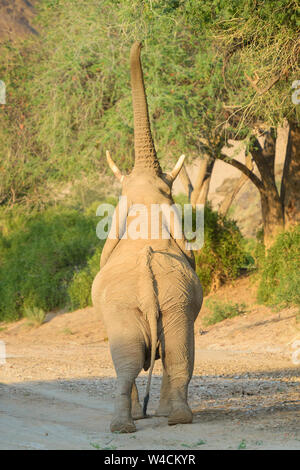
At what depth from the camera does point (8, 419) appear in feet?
21.6

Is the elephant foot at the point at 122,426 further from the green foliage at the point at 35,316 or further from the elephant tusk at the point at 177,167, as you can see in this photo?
the green foliage at the point at 35,316

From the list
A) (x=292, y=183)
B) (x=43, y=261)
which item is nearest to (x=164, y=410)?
(x=292, y=183)

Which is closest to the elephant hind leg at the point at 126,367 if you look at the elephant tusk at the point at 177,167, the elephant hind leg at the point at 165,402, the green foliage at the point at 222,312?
the elephant hind leg at the point at 165,402

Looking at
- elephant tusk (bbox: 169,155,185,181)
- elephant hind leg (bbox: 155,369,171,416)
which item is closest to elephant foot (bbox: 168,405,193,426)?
elephant hind leg (bbox: 155,369,171,416)

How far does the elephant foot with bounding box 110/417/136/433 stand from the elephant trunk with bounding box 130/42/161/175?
100 inches

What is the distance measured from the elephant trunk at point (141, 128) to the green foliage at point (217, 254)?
1004 centimetres

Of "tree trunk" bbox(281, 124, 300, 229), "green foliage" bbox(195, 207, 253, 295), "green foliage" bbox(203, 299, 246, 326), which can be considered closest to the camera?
"green foliage" bbox(203, 299, 246, 326)

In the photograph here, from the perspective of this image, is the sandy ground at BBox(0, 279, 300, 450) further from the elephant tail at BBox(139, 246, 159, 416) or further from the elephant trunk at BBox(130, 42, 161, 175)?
the elephant trunk at BBox(130, 42, 161, 175)

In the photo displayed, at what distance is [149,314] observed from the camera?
640cm

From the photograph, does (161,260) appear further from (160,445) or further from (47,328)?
(47,328)

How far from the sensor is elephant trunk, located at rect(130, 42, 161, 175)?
7.54m

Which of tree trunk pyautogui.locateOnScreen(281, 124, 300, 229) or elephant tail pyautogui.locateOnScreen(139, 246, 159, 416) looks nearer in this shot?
elephant tail pyautogui.locateOnScreen(139, 246, 159, 416)

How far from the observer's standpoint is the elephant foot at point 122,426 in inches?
240

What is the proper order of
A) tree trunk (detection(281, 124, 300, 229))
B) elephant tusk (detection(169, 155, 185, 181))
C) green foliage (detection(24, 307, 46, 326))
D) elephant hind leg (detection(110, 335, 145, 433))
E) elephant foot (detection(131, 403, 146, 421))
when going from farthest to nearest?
1. green foliage (detection(24, 307, 46, 326))
2. tree trunk (detection(281, 124, 300, 229))
3. elephant tusk (detection(169, 155, 185, 181))
4. elephant foot (detection(131, 403, 146, 421))
5. elephant hind leg (detection(110, 335, 145, 433))
